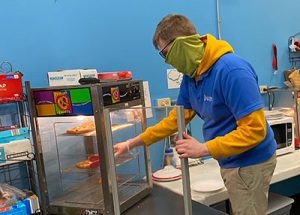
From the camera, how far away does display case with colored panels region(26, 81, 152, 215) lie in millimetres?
1384

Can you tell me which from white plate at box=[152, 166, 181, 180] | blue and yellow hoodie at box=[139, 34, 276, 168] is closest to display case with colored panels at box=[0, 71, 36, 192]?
blue and yellow hoodie at box=[139, 34, 276, 168]

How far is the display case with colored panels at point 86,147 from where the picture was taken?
138cm

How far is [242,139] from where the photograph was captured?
43.4 inches

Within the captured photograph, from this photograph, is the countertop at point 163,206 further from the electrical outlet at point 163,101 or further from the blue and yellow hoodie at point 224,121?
the electrical outlet at point 163,101

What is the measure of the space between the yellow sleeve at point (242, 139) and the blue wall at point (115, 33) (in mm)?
1134

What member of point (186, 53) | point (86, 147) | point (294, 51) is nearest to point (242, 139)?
point (186, 53)

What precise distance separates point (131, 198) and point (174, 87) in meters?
0.99

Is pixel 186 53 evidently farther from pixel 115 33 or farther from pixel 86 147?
pixel 115 33

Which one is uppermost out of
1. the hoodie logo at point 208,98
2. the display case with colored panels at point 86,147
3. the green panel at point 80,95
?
the green panel at point 80,95

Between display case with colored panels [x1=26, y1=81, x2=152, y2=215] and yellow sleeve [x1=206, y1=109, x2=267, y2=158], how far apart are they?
0.38 metres

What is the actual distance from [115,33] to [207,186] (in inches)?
43.4

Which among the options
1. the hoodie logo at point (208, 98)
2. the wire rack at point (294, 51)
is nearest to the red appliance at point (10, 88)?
the hoodie logo at point (208, 98)

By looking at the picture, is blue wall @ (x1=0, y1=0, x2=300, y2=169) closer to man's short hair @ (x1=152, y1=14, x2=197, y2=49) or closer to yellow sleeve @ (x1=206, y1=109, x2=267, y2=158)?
man's short hair @ (x1=152, y1=14, x2=197, y2=49)

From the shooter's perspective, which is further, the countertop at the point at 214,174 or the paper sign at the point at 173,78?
the paper sign at the point at 173,78
